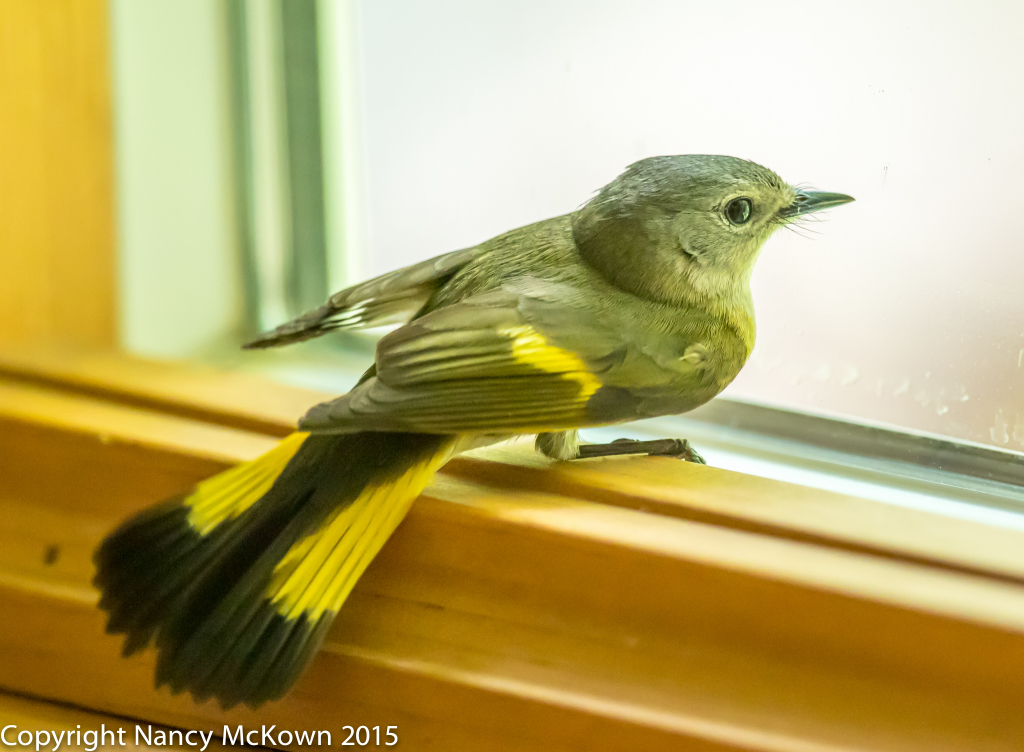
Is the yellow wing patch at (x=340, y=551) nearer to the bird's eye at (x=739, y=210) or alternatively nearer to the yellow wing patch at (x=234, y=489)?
the yellow wing patch at (x=234, y=489)

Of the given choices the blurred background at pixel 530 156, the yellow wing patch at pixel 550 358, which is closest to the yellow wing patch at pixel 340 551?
the yellow wing patch at pixel 550 358

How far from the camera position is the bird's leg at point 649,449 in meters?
0.77

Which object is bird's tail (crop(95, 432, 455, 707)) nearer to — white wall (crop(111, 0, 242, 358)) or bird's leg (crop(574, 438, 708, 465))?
bird's leg (crop(574, 438, 708, 465))

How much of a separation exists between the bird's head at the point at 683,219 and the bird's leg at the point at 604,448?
0.14 m

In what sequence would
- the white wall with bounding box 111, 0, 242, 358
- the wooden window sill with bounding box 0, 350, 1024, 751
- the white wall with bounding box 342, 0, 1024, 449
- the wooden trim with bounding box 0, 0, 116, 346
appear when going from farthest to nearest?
1. the white wall with bounding box 111, 0, 242, 358
2. the wooden trim with bounding box 0, 0, 116, 346
3. the white wall with bounding box 342, 0, 1024, 449
4. the wooden window sill with bounding box 0, 350, 1024, 751

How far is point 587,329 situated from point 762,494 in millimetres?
192

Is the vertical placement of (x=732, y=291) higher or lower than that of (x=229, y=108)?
lower

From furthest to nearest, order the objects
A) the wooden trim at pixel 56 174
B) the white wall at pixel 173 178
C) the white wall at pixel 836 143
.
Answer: the white wall at pixel 173 178 < the wooden trim at pixel 56 174 < the white wall at pixel 836 143

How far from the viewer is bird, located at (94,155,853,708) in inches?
23.1

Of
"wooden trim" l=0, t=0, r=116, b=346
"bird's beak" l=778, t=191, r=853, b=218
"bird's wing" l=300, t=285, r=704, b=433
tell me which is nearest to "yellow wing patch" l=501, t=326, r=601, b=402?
"bird's wing" l=300, t=285, r=704, b=433

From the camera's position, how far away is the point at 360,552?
62 cm

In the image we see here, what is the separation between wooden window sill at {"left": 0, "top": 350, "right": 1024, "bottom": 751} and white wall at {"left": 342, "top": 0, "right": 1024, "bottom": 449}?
0.55 ft

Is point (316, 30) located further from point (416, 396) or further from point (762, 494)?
point (762, 494)

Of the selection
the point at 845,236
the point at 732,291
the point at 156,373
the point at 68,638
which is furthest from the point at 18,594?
the point at 845,236
